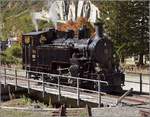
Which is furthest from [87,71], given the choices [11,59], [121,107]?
[11,59]

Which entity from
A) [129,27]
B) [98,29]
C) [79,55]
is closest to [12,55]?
[129,27]

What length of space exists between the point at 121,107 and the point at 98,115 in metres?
1.04

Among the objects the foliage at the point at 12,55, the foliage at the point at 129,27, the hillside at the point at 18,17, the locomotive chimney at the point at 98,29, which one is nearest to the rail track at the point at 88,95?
the locomotive chimney at the point at 98,29

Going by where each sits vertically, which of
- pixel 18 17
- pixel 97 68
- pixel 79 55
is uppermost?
pixel 18 17

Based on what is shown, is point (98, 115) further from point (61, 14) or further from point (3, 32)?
point (3, 32)

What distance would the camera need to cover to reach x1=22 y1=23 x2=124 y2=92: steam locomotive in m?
20.0

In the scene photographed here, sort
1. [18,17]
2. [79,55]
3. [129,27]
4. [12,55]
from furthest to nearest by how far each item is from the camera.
Answer: [18,17]
[12,55]
[129,27]
[79,55]

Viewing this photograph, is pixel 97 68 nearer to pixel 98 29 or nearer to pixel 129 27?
pixel 98 29

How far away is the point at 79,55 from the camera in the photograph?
2108cm

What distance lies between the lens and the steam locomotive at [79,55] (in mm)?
19969

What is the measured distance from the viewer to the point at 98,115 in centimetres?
1465

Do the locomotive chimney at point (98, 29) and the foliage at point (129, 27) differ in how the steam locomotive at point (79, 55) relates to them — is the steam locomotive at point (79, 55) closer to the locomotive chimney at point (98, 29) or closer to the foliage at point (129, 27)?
the locomotive chimney at point (98, 29)

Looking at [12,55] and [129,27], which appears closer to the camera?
[129,27]

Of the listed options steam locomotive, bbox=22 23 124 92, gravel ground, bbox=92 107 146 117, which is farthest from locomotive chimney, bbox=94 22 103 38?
gravel ground, bbox=92 107 146 117
